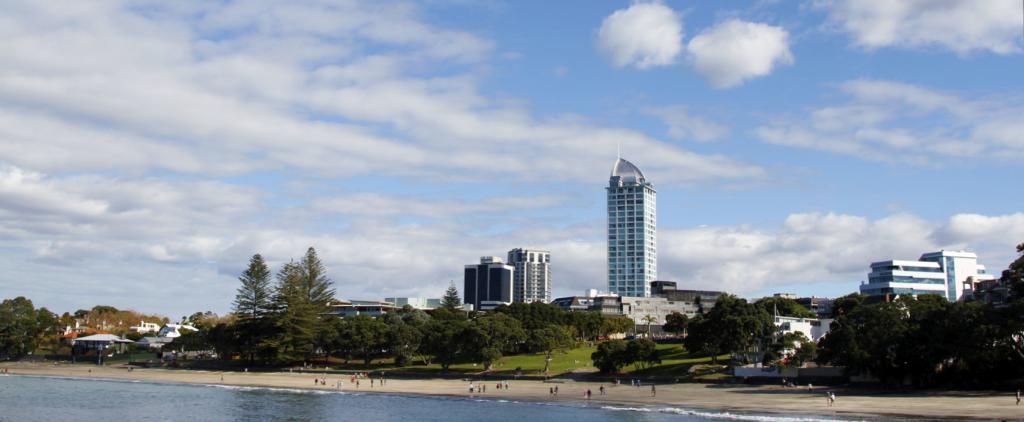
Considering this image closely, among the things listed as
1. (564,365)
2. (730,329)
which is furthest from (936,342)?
(564,365)

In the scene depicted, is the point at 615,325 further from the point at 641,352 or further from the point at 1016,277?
the point at 1016,277

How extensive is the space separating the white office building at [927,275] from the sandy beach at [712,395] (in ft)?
356

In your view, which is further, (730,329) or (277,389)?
(277,389)

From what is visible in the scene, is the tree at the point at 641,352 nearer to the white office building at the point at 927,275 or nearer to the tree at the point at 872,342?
the tree at the point at 872,342

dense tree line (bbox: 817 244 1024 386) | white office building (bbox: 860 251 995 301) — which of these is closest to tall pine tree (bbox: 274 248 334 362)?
dense tree line (bbox: 817 244 1024 386)

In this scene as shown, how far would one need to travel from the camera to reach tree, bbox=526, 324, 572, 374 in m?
119

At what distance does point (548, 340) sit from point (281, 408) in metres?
49.6

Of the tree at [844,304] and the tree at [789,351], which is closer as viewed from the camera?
the tree at [789,351]

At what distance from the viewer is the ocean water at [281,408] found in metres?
67.1


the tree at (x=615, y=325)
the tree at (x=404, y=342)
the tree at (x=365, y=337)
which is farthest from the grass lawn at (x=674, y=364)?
the tree at (x=365, y=337)

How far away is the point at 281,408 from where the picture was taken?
76750mm

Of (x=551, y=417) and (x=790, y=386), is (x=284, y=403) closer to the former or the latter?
(x=551, y=417)

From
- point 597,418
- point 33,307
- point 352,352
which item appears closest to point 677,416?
point 597,418

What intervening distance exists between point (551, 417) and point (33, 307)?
438 ft
